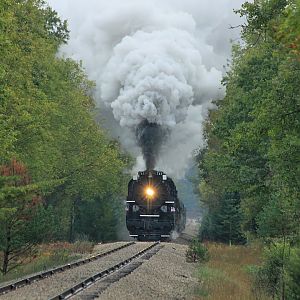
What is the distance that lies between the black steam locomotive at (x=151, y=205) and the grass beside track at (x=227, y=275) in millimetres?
3807

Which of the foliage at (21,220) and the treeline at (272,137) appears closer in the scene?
the treeline at (272,137)

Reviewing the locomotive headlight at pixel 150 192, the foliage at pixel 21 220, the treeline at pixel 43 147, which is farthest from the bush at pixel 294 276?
the locomotive headlight at pixel 150 192

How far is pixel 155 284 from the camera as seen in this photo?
14305 millimetres

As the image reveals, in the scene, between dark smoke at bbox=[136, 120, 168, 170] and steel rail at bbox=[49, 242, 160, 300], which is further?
dark smoke at bbox=[136, 120, 168, 170]

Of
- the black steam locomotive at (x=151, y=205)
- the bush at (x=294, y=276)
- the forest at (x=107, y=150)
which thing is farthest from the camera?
the black steam locomotive at (x=151, y=205)

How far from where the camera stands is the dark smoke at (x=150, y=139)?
33531mm

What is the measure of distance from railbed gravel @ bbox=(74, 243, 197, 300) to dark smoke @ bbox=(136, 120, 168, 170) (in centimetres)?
1356

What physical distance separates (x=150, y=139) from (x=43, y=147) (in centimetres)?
689

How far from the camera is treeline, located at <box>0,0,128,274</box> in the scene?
19.5 metres

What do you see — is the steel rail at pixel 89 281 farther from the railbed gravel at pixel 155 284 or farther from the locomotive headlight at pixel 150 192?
the locomotive headlight at pixel 150 192

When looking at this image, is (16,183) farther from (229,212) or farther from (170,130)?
(229,212)

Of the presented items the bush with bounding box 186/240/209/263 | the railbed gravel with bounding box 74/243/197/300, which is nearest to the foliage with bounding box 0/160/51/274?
the railbed gravel with bounding box 74/243/197/300

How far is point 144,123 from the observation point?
110ft

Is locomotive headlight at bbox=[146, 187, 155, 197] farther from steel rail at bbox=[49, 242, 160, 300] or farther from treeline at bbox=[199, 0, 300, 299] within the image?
steel rail at bbox=[49, 242, 160, 300]
